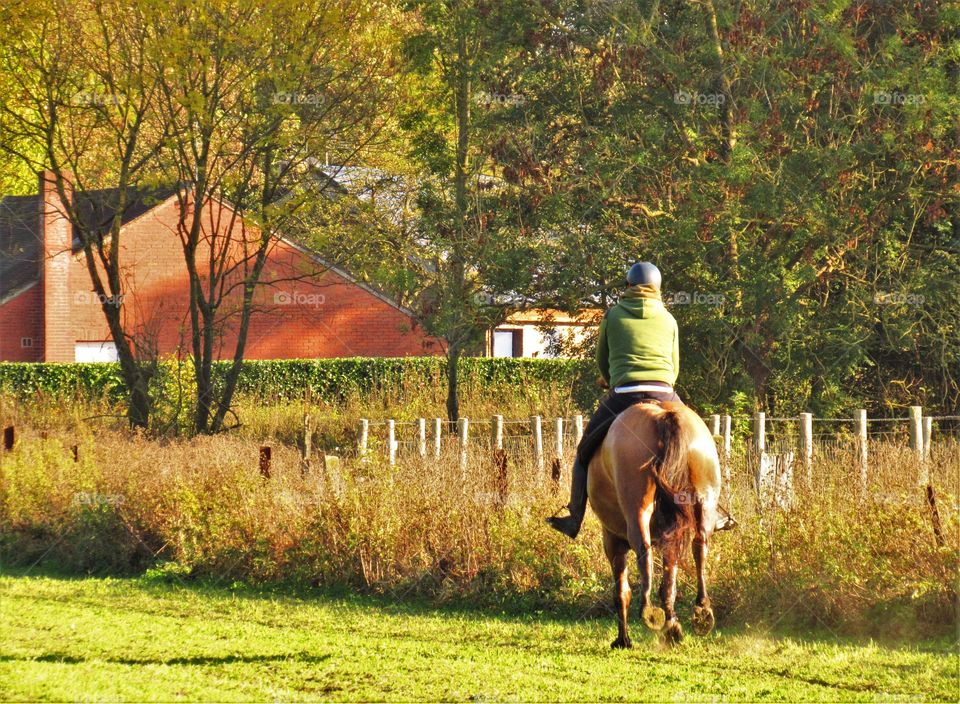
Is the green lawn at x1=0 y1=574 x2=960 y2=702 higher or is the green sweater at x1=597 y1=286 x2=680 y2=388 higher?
the green sweater at x1=597 y1=286 x2=680 y2=388

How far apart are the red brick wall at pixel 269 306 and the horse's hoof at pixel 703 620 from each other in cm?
3183

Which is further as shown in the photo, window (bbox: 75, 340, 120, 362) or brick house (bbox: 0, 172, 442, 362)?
window (bbox: 75, 340, 120, 362)

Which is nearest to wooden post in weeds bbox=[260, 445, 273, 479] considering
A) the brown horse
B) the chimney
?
the brown horse

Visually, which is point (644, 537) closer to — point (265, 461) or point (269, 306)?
point (265, 461)

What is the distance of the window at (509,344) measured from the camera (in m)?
50.9

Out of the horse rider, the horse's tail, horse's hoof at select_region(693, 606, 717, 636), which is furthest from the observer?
the horse rider

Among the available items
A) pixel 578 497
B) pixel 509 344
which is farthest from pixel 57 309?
pixel 578 497

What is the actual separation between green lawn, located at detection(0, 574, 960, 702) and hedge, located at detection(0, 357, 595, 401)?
71.1 feet

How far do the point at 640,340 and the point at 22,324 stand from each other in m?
36.5

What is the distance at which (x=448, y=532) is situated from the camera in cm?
1372

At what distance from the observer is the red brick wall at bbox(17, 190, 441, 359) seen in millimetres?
41844

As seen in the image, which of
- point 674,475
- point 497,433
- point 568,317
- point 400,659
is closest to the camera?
point 674,475

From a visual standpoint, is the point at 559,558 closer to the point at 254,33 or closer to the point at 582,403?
the point at 582,403

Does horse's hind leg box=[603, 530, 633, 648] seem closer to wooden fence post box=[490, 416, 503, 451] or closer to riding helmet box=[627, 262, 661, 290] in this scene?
riding helmet box=[627, 262, 661, 290]
